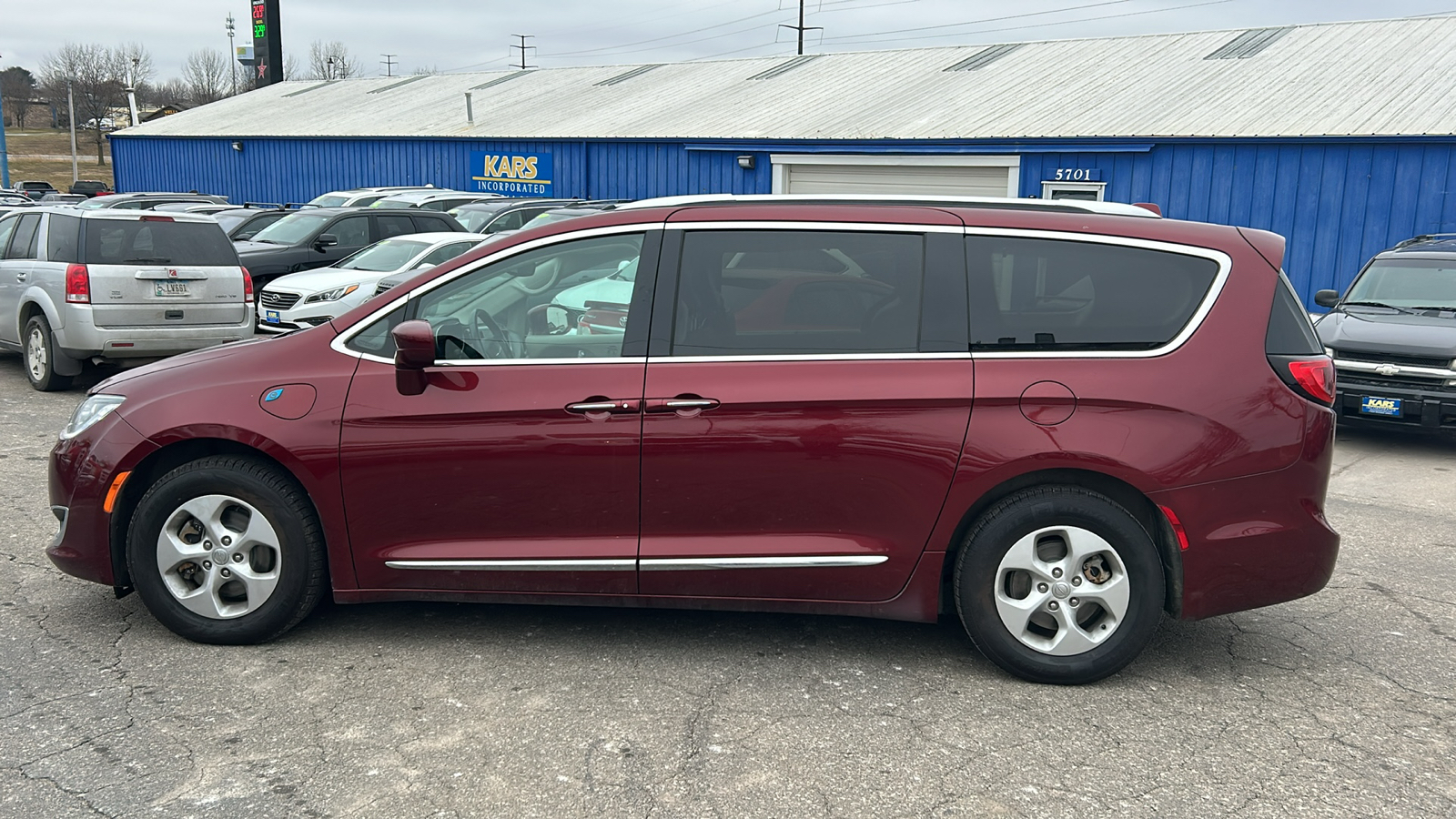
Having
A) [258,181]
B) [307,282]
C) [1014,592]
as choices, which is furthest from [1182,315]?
[258,181]

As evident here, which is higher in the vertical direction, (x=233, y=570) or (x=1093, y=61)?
(x=1093, y=61)

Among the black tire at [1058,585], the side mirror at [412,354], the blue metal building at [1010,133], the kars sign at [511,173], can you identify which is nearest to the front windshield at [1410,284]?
the blue metal building at [1010,133]

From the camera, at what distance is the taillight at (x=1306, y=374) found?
3.99 m

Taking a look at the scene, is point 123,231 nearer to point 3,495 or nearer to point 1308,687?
point 3,495

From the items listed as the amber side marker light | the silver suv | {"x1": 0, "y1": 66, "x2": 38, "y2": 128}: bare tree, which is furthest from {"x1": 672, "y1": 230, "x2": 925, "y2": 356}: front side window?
A: {"x1": 0, "y1": 66, "x2": 38, "y2": 128}: bare tree

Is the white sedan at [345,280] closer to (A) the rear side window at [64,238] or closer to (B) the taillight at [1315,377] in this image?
(A) the rear side window at [64,238]

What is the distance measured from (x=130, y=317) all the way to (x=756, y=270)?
25.7 ft

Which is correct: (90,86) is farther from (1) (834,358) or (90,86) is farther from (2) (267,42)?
(1) (834,358)

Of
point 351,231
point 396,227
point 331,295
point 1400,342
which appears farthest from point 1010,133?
point 331,295

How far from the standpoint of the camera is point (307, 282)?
13.5m

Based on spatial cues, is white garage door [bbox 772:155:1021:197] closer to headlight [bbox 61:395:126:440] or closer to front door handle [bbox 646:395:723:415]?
front door handle [bbox 646:395:723:415]

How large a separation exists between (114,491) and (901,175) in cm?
1833

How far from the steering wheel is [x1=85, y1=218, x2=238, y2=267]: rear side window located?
7137 millimetres

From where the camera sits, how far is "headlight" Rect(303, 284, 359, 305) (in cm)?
1309
